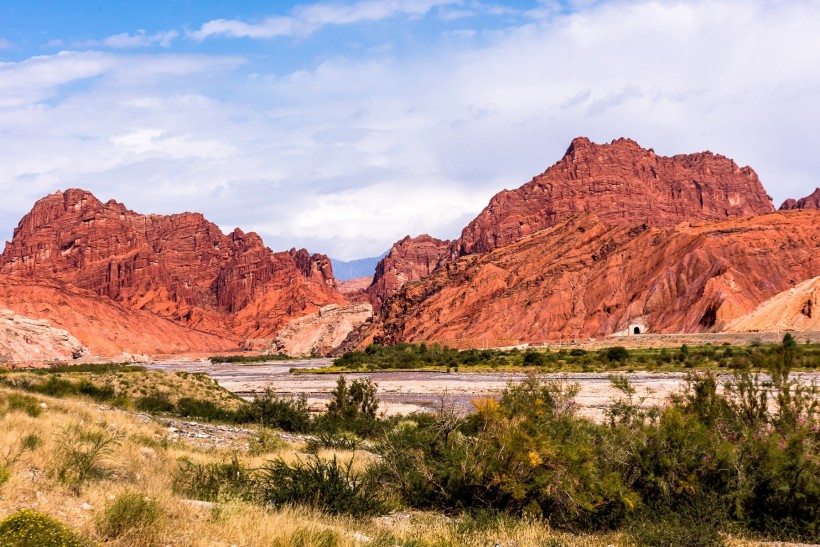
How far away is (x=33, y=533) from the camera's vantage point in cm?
643

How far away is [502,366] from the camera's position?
70938mm

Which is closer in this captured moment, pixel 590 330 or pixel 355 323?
pixel 590 330

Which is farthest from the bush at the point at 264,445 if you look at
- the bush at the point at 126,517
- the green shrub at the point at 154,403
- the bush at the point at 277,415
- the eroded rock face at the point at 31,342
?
the eroded rock face at the point at 31,342

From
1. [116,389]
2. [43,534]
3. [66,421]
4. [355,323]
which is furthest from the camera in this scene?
[355,323]

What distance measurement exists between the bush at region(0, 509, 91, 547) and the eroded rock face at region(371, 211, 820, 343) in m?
103

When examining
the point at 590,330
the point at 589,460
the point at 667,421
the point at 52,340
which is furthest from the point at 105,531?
the point at 52,340

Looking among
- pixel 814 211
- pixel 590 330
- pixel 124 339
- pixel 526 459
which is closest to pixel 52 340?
pixel 124 339

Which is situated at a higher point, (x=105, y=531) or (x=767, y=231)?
(x=767, y=231)

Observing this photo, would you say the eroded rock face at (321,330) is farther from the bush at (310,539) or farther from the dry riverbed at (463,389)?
the bush at (310,539)

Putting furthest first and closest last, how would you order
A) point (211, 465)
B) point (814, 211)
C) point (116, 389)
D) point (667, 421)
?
point (814, 211) < point (116, 389) < point (211, 465) < point (667, 421)

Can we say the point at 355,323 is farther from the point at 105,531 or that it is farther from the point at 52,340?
the point at 105,531

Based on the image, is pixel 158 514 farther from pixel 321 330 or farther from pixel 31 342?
pixel 321 330

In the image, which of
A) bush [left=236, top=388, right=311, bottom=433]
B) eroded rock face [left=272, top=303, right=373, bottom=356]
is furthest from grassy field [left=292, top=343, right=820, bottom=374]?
eroded rock face [left=272, top=303, right=373, bottom=356]

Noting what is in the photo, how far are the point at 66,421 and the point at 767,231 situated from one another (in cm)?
13263
